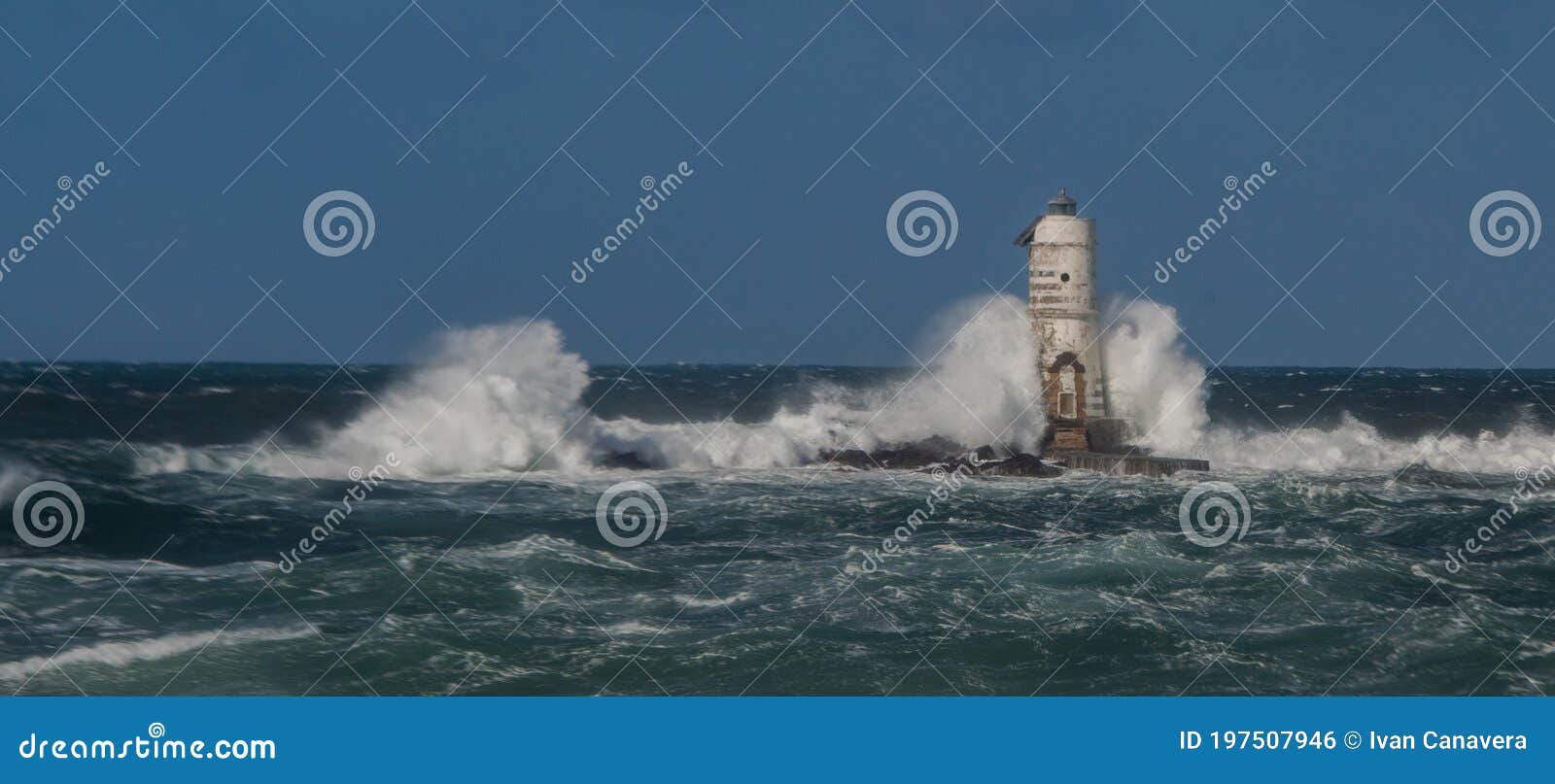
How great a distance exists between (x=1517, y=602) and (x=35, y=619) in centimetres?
1628

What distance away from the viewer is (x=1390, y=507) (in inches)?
1046

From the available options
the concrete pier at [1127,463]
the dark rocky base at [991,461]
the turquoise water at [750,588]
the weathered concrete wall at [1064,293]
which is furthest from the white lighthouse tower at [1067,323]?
the turquoise water at [750,588]

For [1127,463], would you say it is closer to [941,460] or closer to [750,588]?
[941,460]

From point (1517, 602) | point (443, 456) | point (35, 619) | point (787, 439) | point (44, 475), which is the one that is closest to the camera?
point (35, 619)

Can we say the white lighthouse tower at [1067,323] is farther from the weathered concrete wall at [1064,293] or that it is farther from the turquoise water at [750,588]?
the turquoise water at [750,588]

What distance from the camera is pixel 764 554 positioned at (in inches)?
797

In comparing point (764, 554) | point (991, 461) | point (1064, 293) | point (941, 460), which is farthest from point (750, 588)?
point (1064, 293)

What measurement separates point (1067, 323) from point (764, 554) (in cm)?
1578

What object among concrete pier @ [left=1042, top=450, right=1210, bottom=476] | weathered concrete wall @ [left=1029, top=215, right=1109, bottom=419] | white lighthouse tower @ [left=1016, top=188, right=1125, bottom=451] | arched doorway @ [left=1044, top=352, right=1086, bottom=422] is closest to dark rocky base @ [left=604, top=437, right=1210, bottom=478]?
concrete pier @ [left=1042, top=450, right=1210, bottom=476]

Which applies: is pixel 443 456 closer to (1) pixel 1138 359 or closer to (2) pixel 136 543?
(2) pixel 136 543

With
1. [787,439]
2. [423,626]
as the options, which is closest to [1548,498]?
[787,439]

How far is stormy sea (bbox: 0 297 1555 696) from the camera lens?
13844 mm

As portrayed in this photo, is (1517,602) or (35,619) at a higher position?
(35,619)

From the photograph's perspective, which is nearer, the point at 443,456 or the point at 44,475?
the point at 44,475
